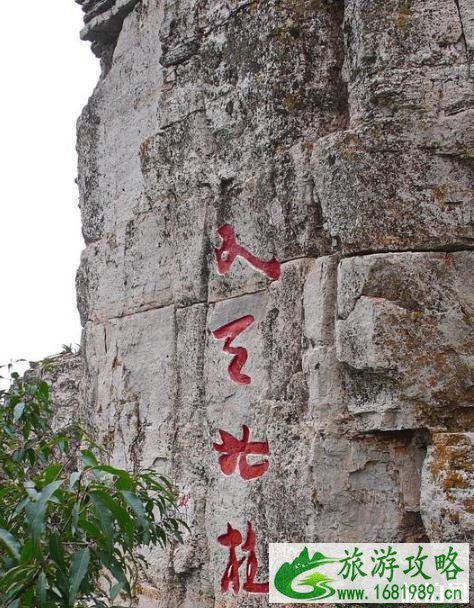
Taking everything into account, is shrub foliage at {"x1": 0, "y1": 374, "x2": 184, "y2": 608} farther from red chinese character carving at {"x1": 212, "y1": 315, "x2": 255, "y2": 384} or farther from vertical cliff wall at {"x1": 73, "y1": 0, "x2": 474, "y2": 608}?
red chinese character carving at {"x1": 212, "y1": 315, "x2": 255, "y2": 384}

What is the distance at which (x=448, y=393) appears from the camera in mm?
4355

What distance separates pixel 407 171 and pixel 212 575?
2.25 meters

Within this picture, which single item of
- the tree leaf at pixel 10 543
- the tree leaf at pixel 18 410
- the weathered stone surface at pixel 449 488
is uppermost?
the tree leaf at pixel 18 410

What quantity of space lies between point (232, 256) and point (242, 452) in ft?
3.16

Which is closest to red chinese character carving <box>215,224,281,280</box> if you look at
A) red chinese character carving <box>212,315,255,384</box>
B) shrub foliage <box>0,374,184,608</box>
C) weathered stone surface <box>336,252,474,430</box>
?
red chinese character carving <box>212,315,255,384</box>

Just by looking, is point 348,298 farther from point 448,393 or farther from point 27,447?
point 27,447

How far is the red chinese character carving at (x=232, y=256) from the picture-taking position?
5105 mm

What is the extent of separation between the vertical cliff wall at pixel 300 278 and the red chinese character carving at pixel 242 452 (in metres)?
0.02

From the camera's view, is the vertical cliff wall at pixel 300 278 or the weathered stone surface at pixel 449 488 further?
the vertical cliff wall at pixel 300 278

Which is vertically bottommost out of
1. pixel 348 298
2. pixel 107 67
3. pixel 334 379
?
pixel 334 379

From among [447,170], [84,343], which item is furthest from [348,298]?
[84,343]
